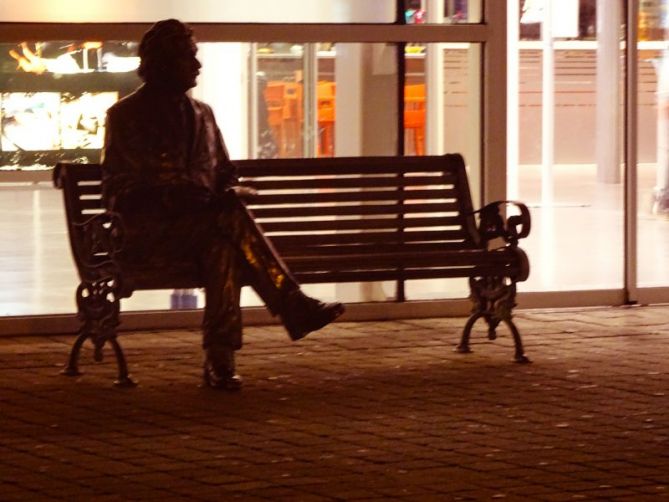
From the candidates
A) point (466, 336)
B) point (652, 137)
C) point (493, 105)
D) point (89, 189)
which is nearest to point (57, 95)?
point (89, 189)

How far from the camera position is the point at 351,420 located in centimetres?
714

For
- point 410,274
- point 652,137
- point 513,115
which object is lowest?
point 410,274

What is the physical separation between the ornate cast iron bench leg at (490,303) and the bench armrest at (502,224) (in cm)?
22

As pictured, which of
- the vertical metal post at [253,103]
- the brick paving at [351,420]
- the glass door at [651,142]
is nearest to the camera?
the brick paving at [351,420]

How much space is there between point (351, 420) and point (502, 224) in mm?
2111

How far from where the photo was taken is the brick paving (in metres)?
Result: 6.04

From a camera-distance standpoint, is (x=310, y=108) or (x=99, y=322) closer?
(x=99, y=322)

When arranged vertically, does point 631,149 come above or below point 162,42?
below

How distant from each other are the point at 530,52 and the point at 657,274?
234 cm

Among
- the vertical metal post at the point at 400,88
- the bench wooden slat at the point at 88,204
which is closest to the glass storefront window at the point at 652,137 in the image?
the vertical metal post at the point at 400,88

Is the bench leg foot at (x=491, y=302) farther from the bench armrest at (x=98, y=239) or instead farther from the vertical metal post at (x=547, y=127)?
the vertical metal post at (x=547, y=127)

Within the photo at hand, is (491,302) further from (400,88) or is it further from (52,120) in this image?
(52,120)

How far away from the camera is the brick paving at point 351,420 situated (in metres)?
6.04

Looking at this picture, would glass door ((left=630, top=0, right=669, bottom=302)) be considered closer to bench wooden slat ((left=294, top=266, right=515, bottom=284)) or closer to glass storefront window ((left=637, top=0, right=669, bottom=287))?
glass storefront window ((left=637, top=0, right=669, bottom=287))
